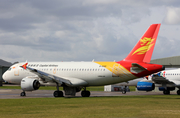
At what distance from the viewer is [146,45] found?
3192cm

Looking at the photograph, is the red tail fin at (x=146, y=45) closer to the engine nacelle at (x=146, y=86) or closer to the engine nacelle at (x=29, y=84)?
the engine nacelle at (x=29, y=84)

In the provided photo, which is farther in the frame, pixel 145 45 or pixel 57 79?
pixel 57 79

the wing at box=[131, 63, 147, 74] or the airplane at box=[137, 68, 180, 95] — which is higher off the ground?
the wing at box=[131, 63, 147, 74]

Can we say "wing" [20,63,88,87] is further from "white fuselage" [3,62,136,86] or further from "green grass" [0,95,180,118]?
"green grass" [0,95,180,118]

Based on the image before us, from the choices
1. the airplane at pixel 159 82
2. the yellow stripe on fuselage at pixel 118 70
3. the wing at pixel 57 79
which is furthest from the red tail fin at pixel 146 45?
the airplane at pixel 159 82

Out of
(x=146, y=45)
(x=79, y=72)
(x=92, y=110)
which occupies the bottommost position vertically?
(x=92, y=110)

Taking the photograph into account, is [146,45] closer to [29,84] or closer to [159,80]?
[159,80]

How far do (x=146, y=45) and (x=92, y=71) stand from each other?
23.1 ft

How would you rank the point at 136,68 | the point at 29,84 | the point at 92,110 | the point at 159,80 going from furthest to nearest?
the point at 159,80
the point at 29,84
the point at 136,68
the point at 92,110

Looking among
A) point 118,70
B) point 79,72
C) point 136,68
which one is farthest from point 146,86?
point 79,72

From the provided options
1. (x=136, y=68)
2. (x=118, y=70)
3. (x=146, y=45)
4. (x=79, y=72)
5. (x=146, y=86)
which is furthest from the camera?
(x=146, y=86)

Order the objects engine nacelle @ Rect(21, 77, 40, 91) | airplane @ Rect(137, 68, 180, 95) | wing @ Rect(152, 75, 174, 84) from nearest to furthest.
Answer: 1. engine nacelle @ Rect(21, 77, 40, 91)
2. wing @ Rect(152, 75, 174, 84)
3. airplane @ Rect(137, 68, 180, 95)

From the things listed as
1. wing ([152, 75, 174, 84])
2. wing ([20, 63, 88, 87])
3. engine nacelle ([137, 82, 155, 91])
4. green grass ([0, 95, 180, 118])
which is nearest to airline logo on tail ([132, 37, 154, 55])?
wing ([20, 63, 88, 87])

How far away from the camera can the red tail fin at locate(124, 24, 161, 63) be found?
3170cm
